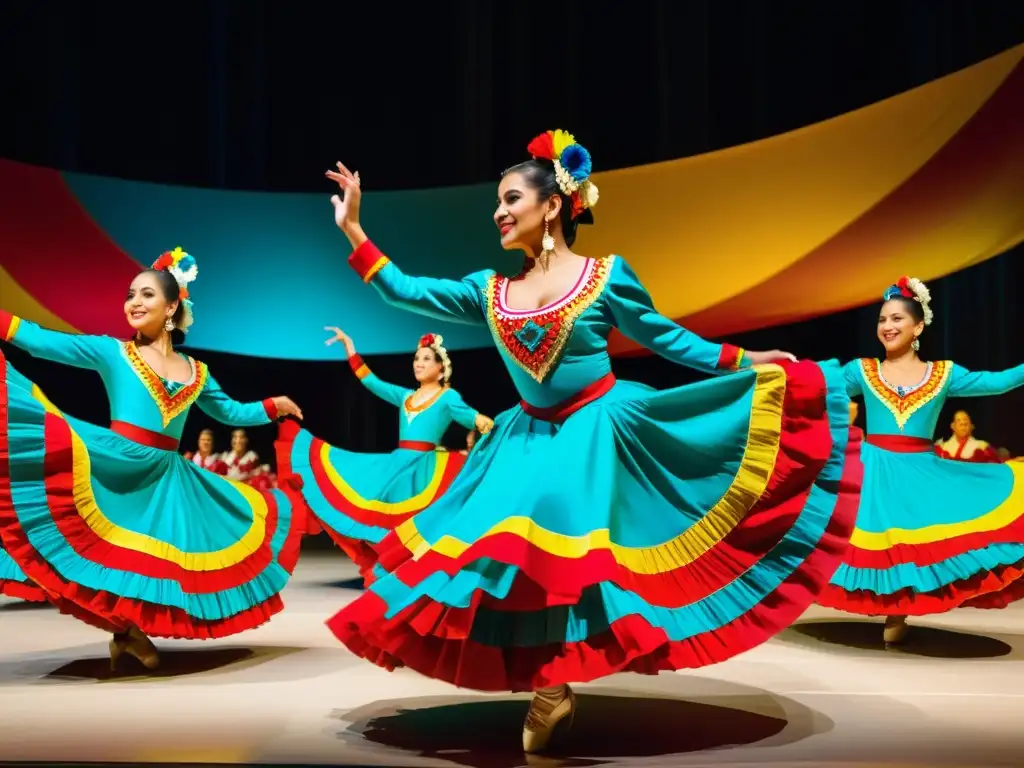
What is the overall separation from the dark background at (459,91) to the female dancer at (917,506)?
9.42ft

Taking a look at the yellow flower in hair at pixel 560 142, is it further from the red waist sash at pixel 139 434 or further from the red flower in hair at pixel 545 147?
the red waist sash at pixel 139 434

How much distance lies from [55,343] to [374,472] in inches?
82.0

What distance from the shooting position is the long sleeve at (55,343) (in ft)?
10.2

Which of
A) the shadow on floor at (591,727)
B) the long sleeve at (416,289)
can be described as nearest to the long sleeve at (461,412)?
the shadow on floor at (591,727)

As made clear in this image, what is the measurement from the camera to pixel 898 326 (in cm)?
379

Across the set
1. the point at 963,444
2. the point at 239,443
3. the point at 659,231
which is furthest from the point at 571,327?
the point at 239,443

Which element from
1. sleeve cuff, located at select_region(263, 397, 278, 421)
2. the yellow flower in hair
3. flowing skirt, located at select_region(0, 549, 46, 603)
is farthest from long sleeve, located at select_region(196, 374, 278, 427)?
the yellow flower in hair

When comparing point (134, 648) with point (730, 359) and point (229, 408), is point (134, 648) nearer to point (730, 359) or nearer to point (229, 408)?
point (229, 408)

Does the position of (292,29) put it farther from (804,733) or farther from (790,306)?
(804,733)

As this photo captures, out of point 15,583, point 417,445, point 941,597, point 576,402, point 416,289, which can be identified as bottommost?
point 941,597

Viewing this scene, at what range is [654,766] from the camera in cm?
205

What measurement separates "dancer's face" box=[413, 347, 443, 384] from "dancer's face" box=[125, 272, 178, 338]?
2.06m

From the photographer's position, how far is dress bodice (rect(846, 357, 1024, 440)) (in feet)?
12.2

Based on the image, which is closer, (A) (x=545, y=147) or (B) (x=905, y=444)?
(A) (x=545, y=147)
